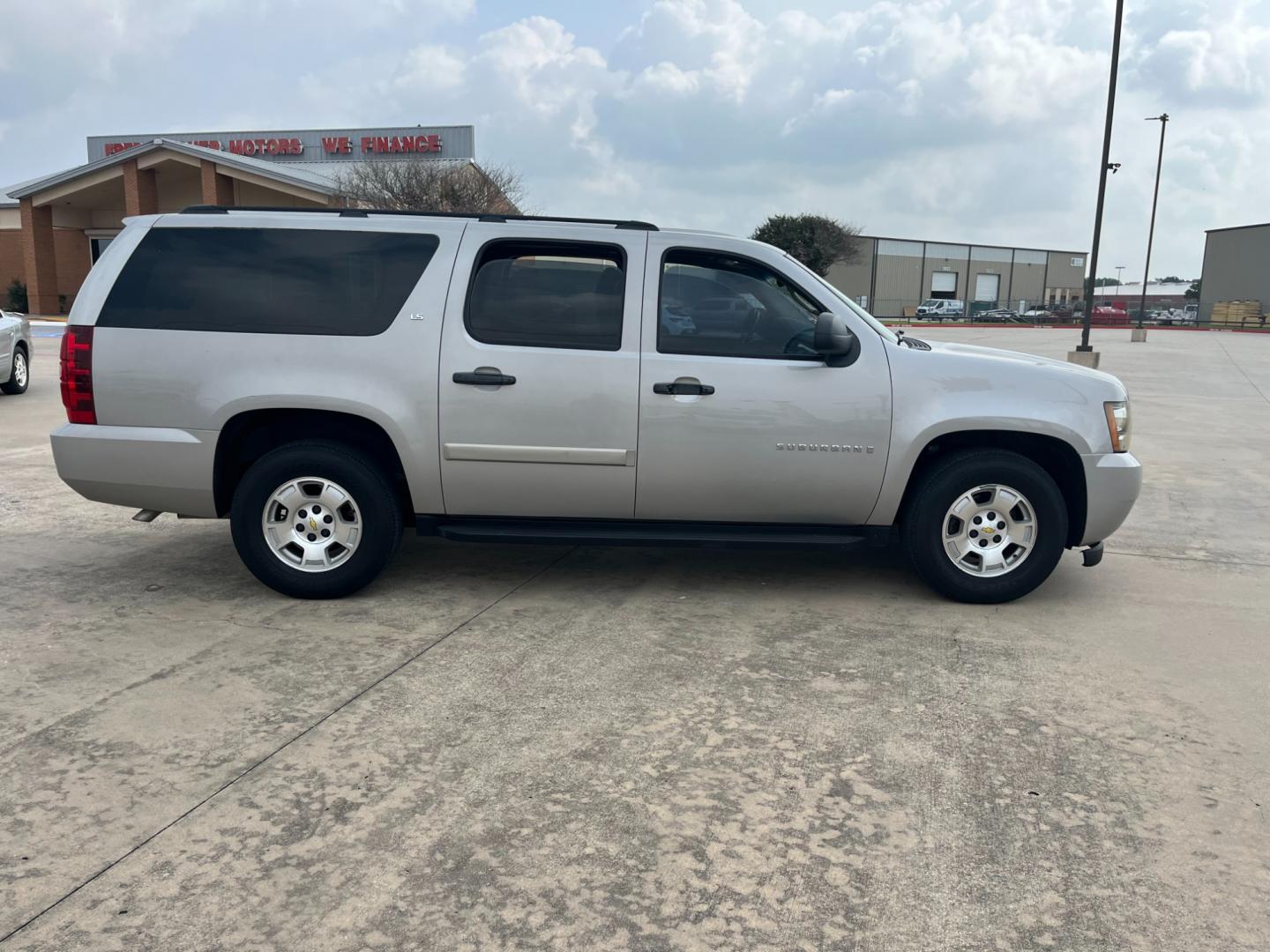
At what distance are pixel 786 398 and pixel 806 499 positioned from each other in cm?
54

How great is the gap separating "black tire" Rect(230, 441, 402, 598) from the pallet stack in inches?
2660

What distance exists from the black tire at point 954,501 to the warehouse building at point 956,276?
73624 millimetres

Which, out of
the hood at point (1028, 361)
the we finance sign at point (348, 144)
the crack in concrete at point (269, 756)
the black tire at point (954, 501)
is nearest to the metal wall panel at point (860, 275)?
the we finance sign at point (348, 144)

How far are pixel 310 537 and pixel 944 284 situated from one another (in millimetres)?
93955

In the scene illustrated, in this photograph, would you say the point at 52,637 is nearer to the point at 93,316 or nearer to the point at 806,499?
the point at 93,316

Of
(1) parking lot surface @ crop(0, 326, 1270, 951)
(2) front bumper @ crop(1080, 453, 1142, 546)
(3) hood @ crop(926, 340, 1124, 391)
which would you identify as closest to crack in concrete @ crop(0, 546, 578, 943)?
(1) parking lot surface @ crop(0, 326, 1270, 951)

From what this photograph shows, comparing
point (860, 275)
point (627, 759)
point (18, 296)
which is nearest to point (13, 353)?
point (627, 759)

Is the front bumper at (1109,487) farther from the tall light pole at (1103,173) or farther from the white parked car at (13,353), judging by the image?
the tall light pole at (1103,173)

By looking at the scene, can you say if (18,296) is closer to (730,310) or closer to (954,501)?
(730,310)

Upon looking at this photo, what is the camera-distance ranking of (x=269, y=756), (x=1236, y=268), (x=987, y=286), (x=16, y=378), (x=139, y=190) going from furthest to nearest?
(x=987, y=286), (x=1236, y=268), (x=139, y=190), (x=16, y=378), (x=269, y=756)

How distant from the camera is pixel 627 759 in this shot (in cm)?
352

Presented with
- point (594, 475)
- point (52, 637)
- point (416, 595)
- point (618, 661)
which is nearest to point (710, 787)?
point (618, 661)

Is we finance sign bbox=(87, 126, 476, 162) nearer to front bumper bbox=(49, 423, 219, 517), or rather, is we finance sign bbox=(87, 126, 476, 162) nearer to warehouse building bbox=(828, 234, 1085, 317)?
warehouse building bbox=(828, 234, 1085, 317)

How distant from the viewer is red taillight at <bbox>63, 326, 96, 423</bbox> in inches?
195
